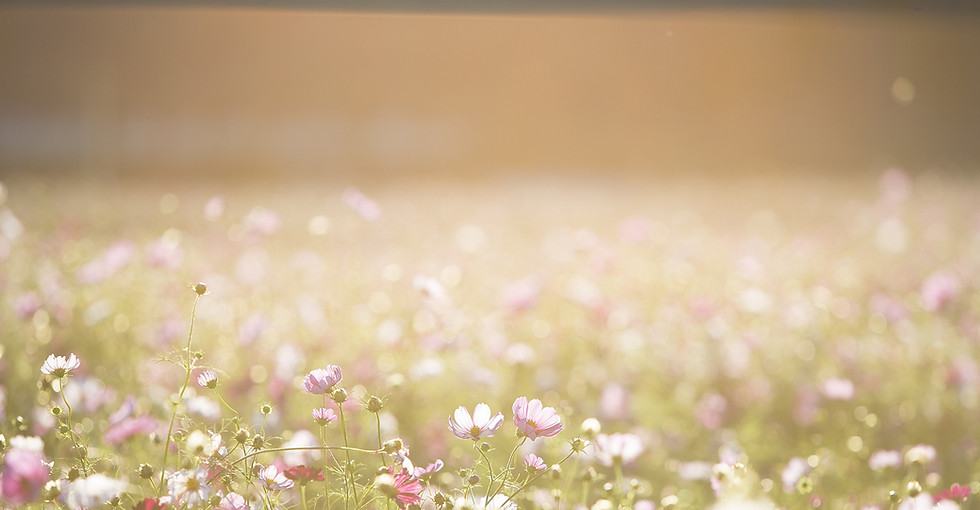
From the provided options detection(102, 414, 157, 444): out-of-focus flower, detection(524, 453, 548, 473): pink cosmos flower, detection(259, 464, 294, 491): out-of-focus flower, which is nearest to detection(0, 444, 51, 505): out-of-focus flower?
detection(259, 464, 294, 491): out-of-focus flower

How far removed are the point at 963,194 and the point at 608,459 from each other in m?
4.90

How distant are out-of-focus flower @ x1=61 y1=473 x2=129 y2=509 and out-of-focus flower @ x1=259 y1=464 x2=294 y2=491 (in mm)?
158

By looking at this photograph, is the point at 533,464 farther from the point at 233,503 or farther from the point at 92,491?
the point at 92,491

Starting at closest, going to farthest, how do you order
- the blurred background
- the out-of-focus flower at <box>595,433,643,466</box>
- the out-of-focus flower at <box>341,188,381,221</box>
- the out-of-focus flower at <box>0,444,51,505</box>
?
the out-of-focus flower at <box>0,444,51,505</box> < the out-of-focus flower at <box>595,433,643,466</box> < the out-of-focus flower at <box>341,188,381,221</box> < the blurred background

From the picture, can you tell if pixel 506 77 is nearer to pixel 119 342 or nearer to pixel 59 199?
pixel 59 199

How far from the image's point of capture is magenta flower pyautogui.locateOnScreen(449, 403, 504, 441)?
0.93m

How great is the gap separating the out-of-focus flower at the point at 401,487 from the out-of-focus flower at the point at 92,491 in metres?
0.28

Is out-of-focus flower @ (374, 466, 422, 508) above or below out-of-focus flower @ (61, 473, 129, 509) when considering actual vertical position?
below

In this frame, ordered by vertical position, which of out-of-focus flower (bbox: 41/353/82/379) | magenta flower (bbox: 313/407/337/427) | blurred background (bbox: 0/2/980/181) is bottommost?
magenta flower (bbox: 313/407/337/427)

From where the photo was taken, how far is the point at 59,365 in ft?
3.29

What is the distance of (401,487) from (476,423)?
0.12 metres

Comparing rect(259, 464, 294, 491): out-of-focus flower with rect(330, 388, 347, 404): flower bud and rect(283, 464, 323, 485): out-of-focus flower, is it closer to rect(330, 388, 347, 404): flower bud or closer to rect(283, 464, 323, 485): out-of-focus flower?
rect(283, 464, 323, 485): out-of-focus flower

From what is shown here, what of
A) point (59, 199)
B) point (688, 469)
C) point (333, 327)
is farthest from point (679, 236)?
point (59, 199)

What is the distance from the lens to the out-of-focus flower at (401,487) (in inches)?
32.8
